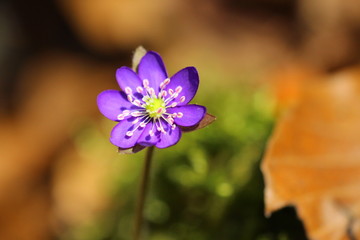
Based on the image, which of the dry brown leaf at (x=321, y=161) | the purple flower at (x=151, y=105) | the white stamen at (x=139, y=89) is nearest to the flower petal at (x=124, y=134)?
the purple flower at (x=151, y=105)

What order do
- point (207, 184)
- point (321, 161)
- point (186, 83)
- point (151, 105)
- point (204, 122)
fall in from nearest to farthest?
point (204, 122)
point (186, 83)
point (151, 105)
point (321, 161)
point (207, 184)

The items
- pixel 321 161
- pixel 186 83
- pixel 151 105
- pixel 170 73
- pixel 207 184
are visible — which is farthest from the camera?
pixel 170 73

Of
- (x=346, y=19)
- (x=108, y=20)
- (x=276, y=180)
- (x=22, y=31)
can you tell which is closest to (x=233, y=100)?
(x=276, y=180)

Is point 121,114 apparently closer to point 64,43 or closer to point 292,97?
point 292,97

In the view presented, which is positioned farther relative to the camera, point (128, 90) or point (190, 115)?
point (128, 90)

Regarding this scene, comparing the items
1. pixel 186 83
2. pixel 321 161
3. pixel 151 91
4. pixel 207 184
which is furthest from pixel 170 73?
pixel 186 83

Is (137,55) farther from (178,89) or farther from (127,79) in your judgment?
(178,89)

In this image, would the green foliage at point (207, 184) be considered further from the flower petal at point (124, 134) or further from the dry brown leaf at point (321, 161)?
the flower petal at point (124, 134)
